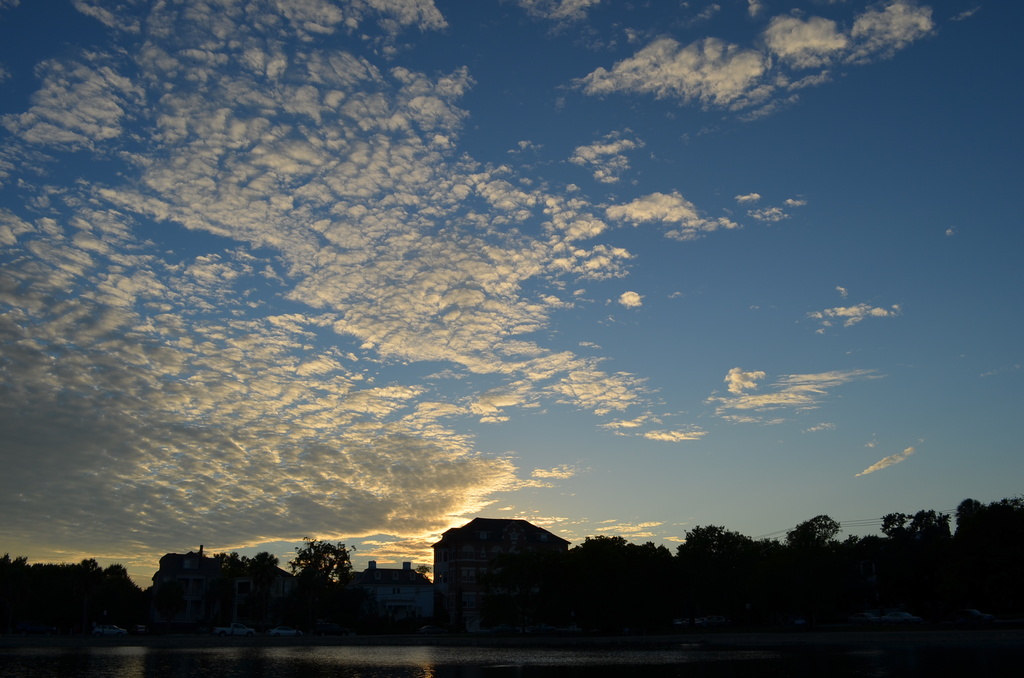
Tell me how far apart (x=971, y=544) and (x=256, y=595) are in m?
104

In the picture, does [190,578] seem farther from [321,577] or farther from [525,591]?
[525,591]

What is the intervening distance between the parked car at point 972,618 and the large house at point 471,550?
6669 cm

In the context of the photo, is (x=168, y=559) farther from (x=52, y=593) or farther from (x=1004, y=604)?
(x=1004, y=604)

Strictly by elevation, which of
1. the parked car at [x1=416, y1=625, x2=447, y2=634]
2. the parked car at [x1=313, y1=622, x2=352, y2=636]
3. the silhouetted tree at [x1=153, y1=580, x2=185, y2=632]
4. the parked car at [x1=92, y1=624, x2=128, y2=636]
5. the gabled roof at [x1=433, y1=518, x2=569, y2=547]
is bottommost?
the parked car at [x1=416, y1=625, x2=447, y2=634]

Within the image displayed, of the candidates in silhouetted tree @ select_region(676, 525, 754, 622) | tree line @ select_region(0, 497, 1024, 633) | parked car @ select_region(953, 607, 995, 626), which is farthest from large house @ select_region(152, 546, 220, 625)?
parked car @ select_region(953, 607, 995, 626)

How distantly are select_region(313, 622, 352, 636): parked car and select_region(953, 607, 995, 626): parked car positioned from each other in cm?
8565

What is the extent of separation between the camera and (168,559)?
490 feet

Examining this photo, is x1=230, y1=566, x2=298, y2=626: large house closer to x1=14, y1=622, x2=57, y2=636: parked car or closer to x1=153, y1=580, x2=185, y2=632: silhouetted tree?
x1=153, y1=580, x2=185, y2=632: silhouetted tree

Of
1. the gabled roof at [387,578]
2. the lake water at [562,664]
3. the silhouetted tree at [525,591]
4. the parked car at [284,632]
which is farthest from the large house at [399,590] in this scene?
the lake water at [562,664]

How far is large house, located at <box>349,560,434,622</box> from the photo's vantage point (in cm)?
15175

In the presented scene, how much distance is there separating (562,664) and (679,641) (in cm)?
3814

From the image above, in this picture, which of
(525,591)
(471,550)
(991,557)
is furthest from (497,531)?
(991,557)

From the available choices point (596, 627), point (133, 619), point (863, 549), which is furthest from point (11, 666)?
point (863, 549)

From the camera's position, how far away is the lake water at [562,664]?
Answer: 45.0 meters
